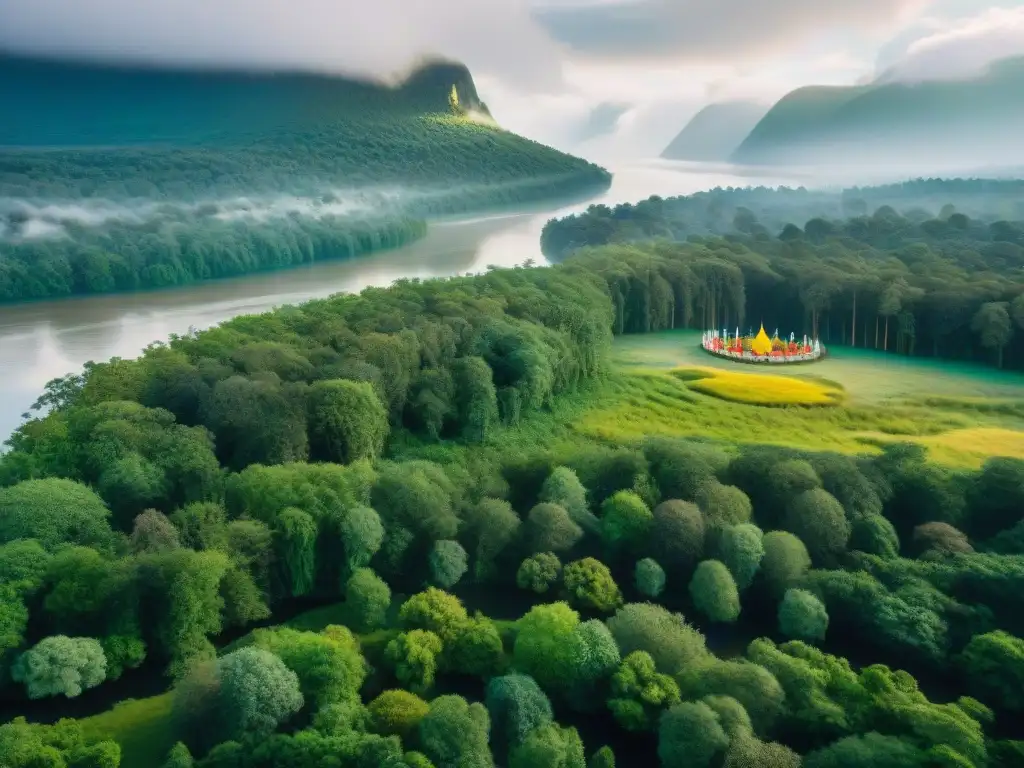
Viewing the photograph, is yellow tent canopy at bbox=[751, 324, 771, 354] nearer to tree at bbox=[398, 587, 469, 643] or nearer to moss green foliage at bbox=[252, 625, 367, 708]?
tree at bbox=[398, 587, 469, 643]

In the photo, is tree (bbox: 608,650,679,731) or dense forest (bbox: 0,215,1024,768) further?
tree (bbox: 608,650,679,731)

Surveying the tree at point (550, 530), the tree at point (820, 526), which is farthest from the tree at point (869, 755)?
the tree at point (550, 530)

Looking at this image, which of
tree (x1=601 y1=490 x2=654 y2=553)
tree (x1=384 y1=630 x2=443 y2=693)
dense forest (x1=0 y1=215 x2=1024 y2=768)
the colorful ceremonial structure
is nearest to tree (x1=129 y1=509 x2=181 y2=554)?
dense forest (x1=0 y1=215 x2=1024 y2=768)

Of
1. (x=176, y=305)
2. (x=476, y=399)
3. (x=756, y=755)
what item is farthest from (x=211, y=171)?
(x=756, y=755)

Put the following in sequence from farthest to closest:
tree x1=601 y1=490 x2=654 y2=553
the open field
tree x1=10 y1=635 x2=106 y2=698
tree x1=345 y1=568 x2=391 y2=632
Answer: the open field → tree x1=601 y1=490 x2=654 y2=553 → tree x1=345 y1=568 x2=391 y2=632 → tree x1=10 y1=635 x2=106 y2=698

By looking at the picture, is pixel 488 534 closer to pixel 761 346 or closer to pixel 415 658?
pixel 415 658

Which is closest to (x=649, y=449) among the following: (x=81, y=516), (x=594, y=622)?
(x=594, y=622)

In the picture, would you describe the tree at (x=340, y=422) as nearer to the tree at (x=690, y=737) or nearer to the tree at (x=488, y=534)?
the tree at (x=488, y=534)

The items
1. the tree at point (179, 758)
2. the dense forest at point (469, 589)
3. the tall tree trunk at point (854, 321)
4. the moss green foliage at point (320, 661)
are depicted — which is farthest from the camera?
the tall tree trunk at point (854, 321)
